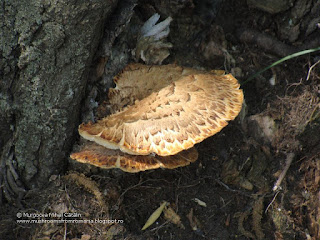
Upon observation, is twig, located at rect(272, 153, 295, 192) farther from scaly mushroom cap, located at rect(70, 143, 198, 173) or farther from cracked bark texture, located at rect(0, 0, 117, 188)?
cracked bark texture, located at rect(0, 0, 117, 188)

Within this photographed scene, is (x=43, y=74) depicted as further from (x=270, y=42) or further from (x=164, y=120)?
(x=270, y=42)

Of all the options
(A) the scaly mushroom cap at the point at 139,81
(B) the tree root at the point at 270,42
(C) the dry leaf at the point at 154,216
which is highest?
(A) the scaly mushroom cap at the point at 139,81

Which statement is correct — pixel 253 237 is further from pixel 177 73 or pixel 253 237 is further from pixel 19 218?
pixel 19 218

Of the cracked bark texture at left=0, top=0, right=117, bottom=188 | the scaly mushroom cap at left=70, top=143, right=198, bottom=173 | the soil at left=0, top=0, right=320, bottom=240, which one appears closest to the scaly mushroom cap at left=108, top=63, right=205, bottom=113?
the cracked bark texture at left=0, top=0, right=117, bottom=188

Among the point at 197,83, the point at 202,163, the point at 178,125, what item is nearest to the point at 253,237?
the point at 202,163

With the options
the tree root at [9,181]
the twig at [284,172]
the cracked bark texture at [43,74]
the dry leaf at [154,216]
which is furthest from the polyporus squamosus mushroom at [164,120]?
the twig at [284,172]

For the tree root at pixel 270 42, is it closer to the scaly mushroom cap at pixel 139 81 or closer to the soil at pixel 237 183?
the soil at pixel 237 183

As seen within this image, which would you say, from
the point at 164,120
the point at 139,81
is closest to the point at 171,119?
the point at 164,120
